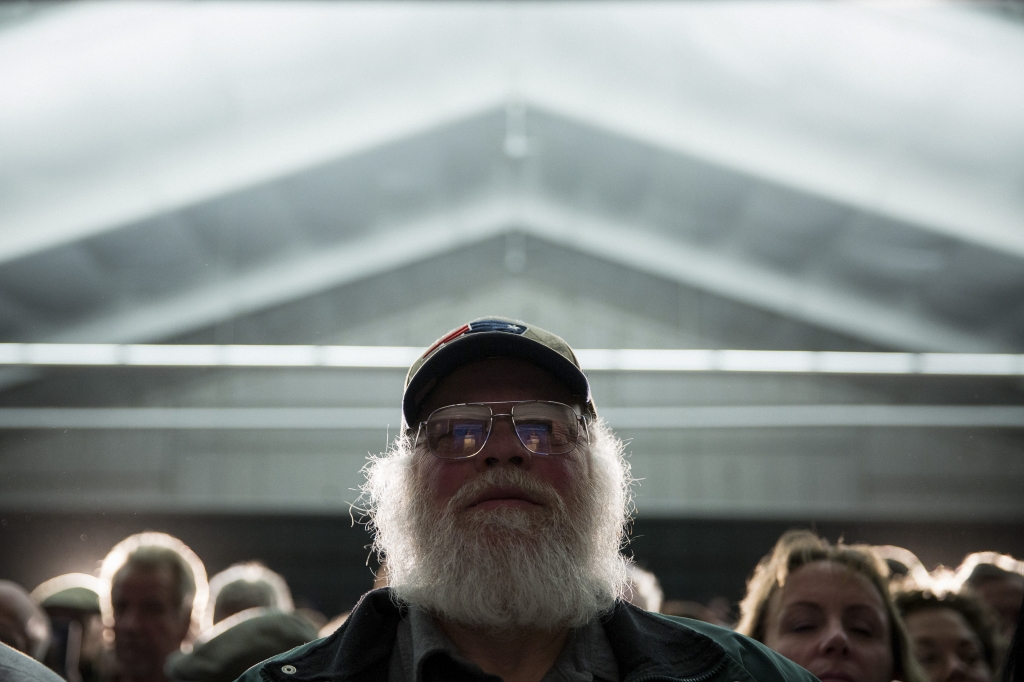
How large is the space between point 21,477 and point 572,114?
4.38 metres

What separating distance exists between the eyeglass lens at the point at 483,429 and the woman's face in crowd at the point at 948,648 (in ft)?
4.13

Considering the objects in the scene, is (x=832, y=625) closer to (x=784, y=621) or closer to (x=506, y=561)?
(x=784, y=621)

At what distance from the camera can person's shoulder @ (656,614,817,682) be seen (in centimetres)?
137

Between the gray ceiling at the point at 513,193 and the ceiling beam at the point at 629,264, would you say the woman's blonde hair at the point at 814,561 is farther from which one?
the ceiling beam at the point at 629,264

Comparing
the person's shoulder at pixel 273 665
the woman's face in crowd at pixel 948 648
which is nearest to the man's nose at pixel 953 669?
the woman's face in crowd at pixel 948 648

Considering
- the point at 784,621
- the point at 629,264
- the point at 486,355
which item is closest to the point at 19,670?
the point at 486,355

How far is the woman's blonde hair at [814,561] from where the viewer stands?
6.33 ft

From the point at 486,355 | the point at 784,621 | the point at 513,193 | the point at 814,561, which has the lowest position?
the point at 784,621

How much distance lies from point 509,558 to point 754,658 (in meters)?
0.41

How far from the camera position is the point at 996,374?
6.24 metres

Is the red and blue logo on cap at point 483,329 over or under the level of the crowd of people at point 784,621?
over

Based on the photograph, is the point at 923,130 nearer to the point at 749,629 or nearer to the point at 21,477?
the point at 749,629

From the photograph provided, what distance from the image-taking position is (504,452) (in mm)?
1446

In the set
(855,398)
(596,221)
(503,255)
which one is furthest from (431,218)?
(855,398)
